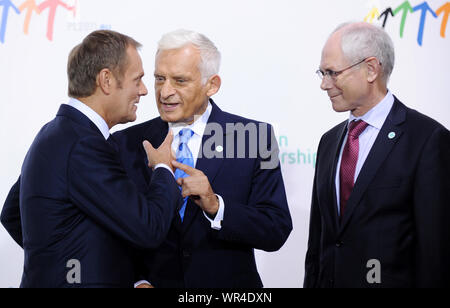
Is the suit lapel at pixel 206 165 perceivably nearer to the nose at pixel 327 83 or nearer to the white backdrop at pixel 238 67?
the nose at pixel 327 83

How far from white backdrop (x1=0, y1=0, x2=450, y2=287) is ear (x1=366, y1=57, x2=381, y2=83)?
1257mm

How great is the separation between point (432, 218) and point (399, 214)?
0.43ft

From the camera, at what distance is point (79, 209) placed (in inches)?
76.8

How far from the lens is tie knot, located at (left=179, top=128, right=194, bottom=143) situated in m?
2.51

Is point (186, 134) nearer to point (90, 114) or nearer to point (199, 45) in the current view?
point (199, 45)

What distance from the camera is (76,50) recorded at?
215 cm

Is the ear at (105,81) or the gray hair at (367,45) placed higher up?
the gray hair at (367,45)

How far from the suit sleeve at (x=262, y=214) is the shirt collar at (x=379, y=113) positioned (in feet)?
1.48

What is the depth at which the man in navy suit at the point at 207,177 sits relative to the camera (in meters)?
2.31

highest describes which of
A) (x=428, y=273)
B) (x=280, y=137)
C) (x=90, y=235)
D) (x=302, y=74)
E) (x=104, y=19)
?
(x=104, y=19)

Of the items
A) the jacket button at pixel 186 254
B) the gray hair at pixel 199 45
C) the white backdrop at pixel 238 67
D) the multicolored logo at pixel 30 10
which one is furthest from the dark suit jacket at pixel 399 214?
the multicolored logo at pixel 30 10
